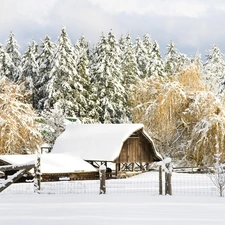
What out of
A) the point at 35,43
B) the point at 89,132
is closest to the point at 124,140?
the point at 89,132

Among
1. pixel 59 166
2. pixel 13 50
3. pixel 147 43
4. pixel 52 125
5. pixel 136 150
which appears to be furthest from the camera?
pixel 147 43

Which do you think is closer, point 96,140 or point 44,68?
point 96,140

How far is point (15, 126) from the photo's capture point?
32125 millimetres

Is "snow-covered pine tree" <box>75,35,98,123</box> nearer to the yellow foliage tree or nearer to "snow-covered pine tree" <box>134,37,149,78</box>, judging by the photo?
the yellow foliage tree

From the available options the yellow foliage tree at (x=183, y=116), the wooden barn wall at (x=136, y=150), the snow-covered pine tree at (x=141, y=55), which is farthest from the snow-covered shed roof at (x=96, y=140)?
the snow-covered pine tree at (x=141, y=55)

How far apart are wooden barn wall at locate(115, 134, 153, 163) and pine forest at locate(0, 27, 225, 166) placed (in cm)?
338

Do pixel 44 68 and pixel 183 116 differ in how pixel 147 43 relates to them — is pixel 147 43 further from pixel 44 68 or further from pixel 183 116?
pixel 183 116

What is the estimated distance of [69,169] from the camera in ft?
83.6

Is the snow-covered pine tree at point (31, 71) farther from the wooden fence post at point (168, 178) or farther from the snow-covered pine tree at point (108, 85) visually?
the wooden fence post at point (168, 178)

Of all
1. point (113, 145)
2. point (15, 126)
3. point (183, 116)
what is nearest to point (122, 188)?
point (113, 145)

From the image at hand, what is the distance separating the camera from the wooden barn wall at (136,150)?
28.5 meters

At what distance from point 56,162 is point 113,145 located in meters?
3.94

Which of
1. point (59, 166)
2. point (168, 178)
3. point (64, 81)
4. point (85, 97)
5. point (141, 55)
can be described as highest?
point (141, 55)

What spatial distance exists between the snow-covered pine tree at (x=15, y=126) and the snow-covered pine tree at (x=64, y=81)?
27.8 ft
